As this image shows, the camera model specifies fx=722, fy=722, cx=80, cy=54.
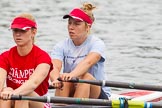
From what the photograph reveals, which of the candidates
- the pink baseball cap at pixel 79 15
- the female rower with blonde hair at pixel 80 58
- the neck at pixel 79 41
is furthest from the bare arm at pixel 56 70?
the pink baseball cap at pixel 79 15

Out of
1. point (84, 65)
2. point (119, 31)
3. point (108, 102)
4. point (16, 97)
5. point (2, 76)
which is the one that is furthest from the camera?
point (119, 31)

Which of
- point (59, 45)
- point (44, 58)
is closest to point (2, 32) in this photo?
point (59, 45)

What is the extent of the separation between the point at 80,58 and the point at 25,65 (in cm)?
132

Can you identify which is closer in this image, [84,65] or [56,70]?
[84,65]

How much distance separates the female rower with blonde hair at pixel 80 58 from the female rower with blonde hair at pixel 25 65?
28.4 inches

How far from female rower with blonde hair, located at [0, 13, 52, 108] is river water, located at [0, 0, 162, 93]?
601 centimetres

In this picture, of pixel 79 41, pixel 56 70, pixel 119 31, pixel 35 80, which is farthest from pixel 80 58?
pixel 119 31

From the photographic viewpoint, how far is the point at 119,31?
20500mm

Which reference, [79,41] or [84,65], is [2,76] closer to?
[84,65]

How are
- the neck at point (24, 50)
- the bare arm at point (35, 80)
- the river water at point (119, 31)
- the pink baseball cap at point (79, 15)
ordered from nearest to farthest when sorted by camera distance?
the bare arm at point (35, 80) → the neck at point (24, 50) → the pink baseball cap at point (79, 15) → the river water at point (119, 31)

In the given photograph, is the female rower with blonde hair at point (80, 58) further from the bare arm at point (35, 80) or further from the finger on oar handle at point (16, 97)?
the finger on oar handle at point (16, 97)

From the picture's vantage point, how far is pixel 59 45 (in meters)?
9.38

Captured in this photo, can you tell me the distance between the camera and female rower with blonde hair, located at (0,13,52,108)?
308 inches

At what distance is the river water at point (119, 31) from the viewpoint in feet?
49.9
